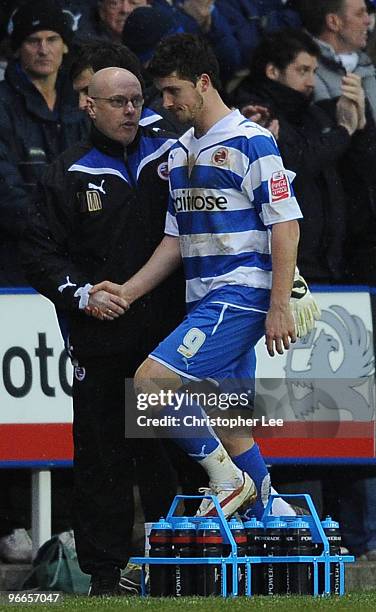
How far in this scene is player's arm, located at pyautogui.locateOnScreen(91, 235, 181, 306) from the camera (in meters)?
7.92

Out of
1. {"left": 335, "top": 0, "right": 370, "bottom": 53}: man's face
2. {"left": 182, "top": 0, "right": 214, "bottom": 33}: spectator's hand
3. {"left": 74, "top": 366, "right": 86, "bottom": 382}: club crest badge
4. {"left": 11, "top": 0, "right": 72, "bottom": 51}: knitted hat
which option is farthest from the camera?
{"left": 335, "top": 0, "right": 370, "bottom": 53}: man's face

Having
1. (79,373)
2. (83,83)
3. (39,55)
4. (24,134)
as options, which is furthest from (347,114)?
(79,373)

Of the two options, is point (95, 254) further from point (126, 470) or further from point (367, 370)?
point (367, 370)

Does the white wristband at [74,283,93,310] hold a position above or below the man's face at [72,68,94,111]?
below

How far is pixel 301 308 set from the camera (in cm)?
775

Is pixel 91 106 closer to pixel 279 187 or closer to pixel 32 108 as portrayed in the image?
pixel 279 187

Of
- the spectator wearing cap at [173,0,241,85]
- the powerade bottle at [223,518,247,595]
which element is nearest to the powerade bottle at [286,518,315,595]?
the powerade bottle at [223,518,247,595]

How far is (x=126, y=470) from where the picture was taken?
26.9 feet

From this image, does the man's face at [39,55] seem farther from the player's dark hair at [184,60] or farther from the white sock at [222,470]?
the white sock at [222,470]

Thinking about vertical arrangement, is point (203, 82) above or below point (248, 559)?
above

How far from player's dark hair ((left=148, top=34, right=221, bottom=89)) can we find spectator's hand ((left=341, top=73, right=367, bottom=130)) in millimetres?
3673

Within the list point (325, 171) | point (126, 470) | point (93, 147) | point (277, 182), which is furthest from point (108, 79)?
point (325, 171)

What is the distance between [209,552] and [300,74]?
4.68 metres

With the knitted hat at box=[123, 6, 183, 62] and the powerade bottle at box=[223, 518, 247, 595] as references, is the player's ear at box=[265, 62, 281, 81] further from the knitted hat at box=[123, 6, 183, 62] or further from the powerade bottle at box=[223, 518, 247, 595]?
the powerade bottle at box=[223, 518, 247, 595]
